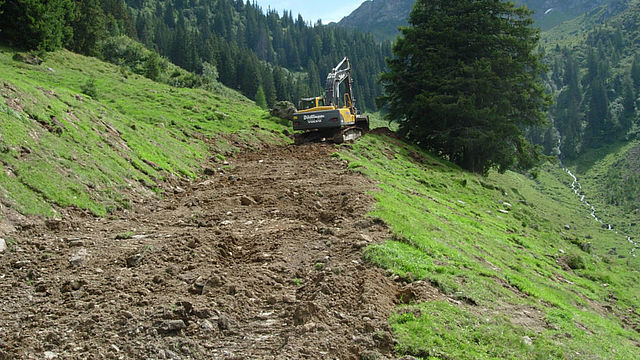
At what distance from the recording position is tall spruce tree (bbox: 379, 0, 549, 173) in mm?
32500

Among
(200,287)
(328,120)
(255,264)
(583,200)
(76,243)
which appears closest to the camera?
(200,287)

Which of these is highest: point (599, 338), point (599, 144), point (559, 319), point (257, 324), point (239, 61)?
point (239, 61)

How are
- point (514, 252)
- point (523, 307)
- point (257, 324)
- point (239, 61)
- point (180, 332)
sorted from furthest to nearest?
point (239, 61) → point (514, 252) → point (523, 307) → point (257, 324) → point (180, 332)

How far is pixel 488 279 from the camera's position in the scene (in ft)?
33.8

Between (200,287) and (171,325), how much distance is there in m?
1.37

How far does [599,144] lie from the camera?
15150 cm

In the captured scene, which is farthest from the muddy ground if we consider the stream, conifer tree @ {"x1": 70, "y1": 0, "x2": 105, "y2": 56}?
the stream

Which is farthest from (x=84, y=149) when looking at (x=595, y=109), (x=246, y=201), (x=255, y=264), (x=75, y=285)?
(x=595, y=109)

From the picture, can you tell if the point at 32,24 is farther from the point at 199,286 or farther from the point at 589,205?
the point at 589,205

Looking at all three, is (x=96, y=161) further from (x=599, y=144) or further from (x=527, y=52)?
(x=599, y=144)

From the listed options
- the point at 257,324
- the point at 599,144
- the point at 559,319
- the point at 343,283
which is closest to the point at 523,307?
the point at 559,319

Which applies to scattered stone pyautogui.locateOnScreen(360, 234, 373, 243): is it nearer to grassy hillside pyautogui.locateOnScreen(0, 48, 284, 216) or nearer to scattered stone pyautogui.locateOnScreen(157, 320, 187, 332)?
scattered stone pyautogui.locateOnScreen(157, 320, 187, 332)

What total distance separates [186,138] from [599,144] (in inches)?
6380

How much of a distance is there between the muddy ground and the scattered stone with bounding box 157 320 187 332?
0.02 m
